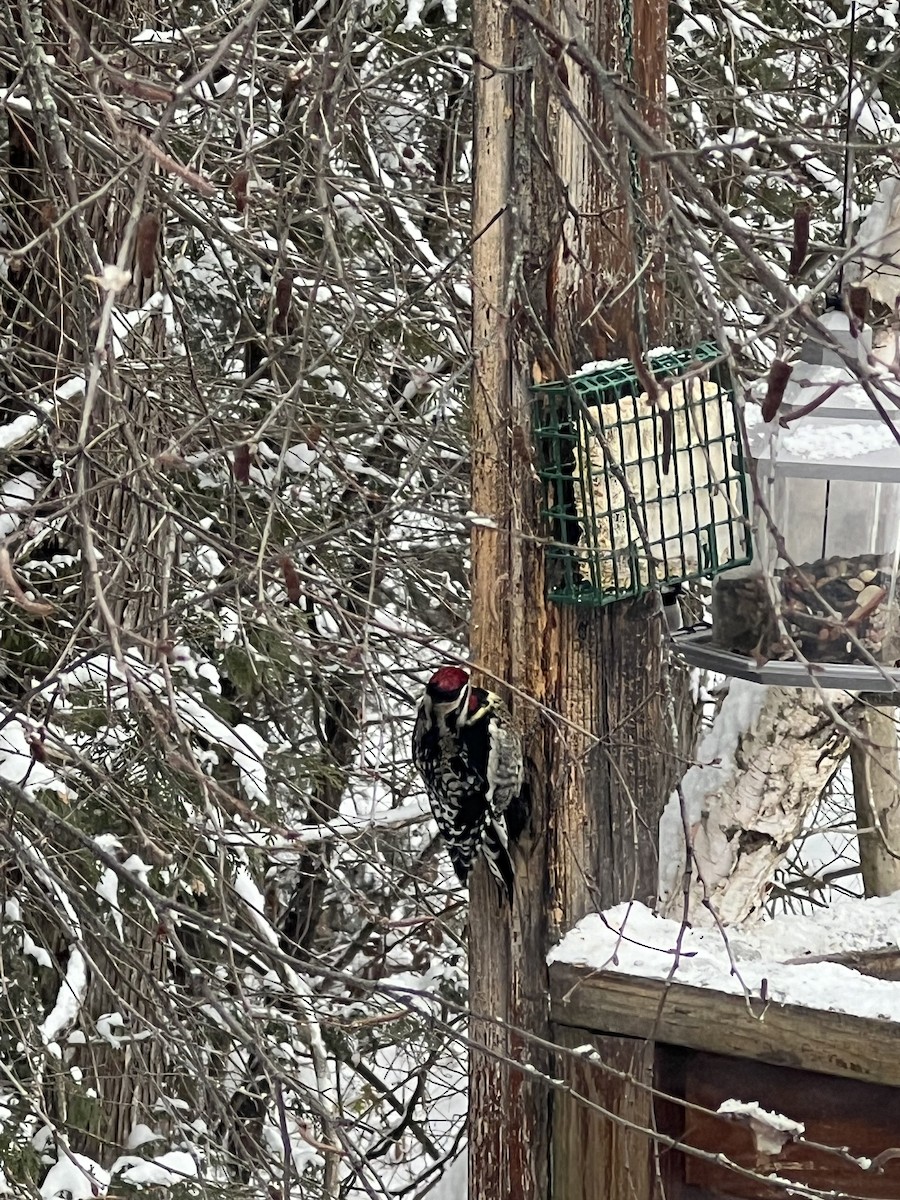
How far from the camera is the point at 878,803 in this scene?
379 centimetres

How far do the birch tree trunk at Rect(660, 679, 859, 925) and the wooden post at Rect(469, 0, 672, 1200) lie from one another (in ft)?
0.72

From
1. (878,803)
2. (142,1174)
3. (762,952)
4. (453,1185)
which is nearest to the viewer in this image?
(762,952)

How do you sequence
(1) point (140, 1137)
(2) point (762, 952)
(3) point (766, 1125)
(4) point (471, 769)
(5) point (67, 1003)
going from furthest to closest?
(1) point (140, 1137), (5) point (67, 1003), (4) point (471, 769), (2) point (762, 952), (3) point (766, 1125)

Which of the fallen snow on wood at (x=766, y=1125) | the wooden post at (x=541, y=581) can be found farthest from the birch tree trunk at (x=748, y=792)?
the fallen snow on wood at (x=766, y=1125)

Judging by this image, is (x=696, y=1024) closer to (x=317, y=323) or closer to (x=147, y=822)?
(x=147, y=822)

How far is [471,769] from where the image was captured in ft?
10.1

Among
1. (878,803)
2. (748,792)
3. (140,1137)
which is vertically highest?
(878,803)

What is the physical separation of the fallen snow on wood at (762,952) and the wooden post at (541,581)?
13cm

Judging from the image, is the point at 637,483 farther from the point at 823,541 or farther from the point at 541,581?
the point at 823,541

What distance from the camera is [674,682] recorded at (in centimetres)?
482

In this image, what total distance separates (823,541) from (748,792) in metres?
0.58

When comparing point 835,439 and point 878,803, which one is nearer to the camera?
point 835,439

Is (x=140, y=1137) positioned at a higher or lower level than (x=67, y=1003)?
lower

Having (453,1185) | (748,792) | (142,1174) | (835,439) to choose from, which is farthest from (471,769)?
(142,1174)
